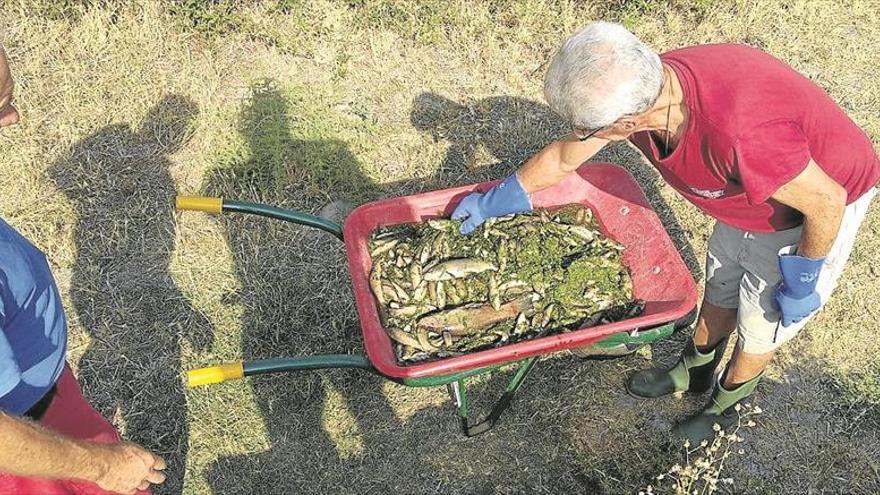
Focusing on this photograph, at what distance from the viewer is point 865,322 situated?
4316mm

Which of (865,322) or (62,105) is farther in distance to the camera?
(62,105)

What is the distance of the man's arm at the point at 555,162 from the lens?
10.1 ft

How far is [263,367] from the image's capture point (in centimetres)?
278

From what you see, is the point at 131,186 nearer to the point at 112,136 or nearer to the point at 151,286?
the point at 112,136

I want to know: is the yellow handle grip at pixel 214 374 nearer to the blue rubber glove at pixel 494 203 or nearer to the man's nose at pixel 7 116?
the man's nose at pixel 7 116

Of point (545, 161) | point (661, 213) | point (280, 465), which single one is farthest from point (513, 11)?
point (280, 465)

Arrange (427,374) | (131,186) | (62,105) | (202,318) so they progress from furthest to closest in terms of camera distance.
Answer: (62,105) → (131,186) → (202,318) → (427,374)

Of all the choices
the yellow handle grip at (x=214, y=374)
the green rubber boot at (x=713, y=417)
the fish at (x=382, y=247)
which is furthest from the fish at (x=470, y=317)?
the green rubber boot at (x=713, y=417)

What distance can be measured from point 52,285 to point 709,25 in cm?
505

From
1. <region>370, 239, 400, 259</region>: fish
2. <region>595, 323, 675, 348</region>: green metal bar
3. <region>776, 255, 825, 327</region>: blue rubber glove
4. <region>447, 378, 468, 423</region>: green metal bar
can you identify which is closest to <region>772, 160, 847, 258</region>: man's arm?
<region>776, 255, 825, 327</region>: blue rubber glove

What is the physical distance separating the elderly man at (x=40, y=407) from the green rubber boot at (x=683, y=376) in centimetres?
247

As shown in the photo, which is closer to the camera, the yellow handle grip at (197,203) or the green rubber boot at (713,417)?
the yellow handle grip at (197,203)

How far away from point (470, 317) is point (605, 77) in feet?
4.12

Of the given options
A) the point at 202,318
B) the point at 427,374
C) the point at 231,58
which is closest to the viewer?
the point at 427,374
